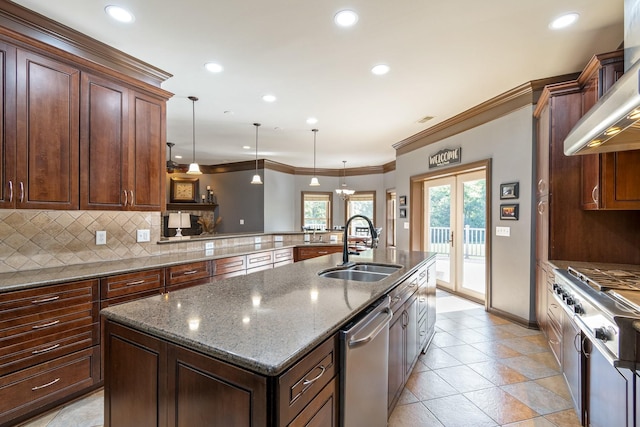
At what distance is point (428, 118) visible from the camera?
444cm

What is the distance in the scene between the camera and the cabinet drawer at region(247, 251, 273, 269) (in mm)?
3844

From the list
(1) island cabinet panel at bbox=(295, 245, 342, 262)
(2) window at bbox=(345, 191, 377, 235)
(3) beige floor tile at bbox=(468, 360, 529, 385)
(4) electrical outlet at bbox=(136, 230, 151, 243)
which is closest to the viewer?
(3) beige floor tile at bbox=(468, 360, 529, 385)

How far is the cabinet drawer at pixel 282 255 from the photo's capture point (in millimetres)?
4362

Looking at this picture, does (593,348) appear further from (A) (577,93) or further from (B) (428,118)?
(B) (428,118)

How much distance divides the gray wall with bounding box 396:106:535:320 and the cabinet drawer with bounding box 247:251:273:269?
10.1 ft

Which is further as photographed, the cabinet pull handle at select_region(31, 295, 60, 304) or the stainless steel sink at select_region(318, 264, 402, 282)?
the stainless steel sink at select_region(318, 264, 402, 282)

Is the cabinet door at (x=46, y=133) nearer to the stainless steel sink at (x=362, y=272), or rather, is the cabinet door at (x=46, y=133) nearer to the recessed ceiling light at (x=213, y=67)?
the recessed ceiling light at (x=213, y=67)

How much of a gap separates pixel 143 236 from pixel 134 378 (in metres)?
2.25

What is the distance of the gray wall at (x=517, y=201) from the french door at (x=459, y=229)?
537 millimetres

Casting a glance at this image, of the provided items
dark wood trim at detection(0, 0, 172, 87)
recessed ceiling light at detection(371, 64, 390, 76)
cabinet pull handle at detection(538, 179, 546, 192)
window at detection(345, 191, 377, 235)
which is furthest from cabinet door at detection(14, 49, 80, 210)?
window at detection(345, 191, 377, 235)

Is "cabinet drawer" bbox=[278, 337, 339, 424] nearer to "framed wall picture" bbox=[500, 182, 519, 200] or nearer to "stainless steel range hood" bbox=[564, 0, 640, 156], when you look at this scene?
"stainless steel range hood" bbox=[564, 0, 640, 156]

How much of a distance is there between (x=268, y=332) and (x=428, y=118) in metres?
4.27

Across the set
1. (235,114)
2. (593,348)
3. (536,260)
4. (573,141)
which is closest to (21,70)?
(235,114)

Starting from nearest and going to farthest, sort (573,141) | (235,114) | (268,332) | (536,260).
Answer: (268,332), (573,141), (536,260), (235,114)
